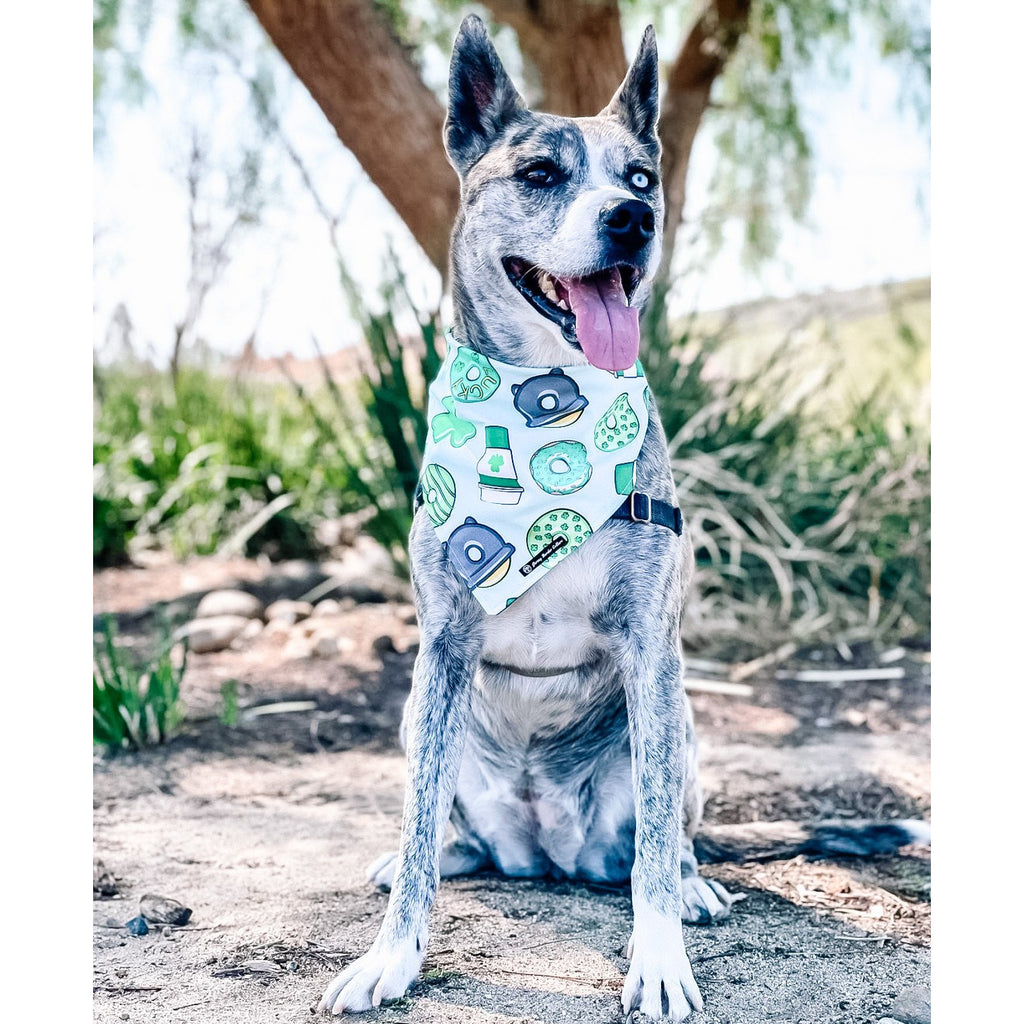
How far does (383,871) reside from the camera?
262 cm

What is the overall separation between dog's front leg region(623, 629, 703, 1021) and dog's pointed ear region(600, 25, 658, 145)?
47.8 inches

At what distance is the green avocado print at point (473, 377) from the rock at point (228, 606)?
3472 mm

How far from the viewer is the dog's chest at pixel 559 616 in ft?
7.18

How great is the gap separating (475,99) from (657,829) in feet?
5.44

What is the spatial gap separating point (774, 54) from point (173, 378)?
5.05m

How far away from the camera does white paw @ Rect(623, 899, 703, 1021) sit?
1958 millimetres

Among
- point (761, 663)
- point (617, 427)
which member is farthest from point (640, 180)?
point (761, 663)

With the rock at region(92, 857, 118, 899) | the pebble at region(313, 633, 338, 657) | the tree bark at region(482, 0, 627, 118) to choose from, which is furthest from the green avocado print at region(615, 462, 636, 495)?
the tree bark at region(482, 0, 627, 118)

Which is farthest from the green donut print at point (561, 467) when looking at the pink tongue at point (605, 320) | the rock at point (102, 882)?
the rock at point (102, 882)

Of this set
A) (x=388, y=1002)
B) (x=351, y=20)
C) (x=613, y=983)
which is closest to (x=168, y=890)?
(x=388, y=1002)

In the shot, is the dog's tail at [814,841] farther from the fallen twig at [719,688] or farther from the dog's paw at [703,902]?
the fallen twig at [719,688]

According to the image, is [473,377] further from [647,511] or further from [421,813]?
[421,813]

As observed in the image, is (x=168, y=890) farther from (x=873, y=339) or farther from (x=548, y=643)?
(x=873, y=339)

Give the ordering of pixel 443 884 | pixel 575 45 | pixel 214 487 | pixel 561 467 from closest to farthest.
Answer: pixel 561 467 < pixel 443 884 < pixel 575 45 < pixel 214 487
